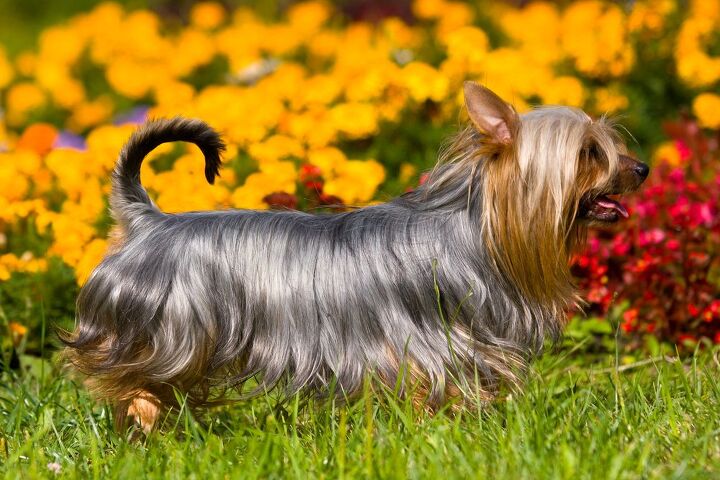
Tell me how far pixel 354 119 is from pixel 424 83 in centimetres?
47

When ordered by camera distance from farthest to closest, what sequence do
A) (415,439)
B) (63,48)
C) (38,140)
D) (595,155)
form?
(63,48) → (38,140) → (595,155) → (415,439)

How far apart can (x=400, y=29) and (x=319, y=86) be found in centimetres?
223

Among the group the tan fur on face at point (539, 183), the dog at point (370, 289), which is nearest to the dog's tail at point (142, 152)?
the dog at point (370, 289)

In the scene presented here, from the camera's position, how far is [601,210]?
352cm

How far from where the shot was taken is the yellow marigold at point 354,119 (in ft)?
19.6

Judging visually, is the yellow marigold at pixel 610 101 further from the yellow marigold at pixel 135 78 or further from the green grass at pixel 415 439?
the yellow marigold at pixel 135 78

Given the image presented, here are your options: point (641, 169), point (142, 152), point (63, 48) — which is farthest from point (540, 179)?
point (63, 48)

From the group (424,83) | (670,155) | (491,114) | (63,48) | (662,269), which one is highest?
(491,114)

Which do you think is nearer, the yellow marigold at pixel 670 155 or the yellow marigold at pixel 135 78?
the yellow marigold at pixel 670 155

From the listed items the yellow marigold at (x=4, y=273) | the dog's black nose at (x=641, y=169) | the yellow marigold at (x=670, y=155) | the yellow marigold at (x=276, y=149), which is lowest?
the yellow marigold at (x=670, y=155)

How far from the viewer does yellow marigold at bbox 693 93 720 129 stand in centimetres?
613

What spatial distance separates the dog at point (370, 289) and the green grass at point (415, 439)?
146 millimetres

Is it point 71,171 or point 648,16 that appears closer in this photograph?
point 71,171

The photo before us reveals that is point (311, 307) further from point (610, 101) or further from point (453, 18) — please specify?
point (453, 18)
